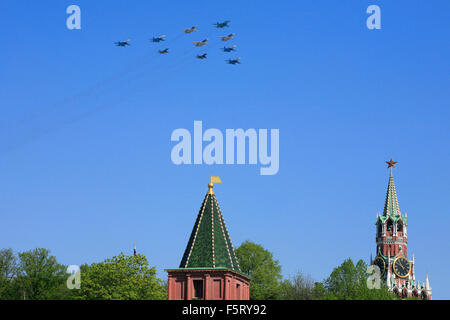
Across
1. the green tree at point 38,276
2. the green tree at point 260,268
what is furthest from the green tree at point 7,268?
the green tree at point 260,268

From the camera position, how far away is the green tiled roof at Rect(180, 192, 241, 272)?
78.9 meters

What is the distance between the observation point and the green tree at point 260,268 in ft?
524

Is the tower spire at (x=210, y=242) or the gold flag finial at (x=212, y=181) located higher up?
the gold flag finial at (x=212, y=181)

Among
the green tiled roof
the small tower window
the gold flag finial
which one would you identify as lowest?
the small tower window

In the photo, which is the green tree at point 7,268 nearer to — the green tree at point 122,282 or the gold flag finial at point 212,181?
the green tree at point 122,282

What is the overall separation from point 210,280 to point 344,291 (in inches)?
3161

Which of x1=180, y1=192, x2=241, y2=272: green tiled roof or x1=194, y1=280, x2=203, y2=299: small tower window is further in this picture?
x1=180, y1=192, x2=241, y2=272: green tiled roof

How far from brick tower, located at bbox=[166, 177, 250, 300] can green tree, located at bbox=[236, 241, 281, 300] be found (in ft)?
254

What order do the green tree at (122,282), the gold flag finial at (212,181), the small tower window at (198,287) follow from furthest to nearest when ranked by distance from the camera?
1. the green tree at (122,282)
2. the gold flag finial at (212,181)
3. the small tower window at (198,287)

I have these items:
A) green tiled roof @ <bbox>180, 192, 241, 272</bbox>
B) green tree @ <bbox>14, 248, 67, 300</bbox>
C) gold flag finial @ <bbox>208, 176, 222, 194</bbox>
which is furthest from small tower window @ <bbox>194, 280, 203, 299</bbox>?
green tree @ <bbox>14, 248, 67, 300</bbox>

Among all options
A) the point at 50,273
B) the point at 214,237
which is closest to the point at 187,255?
the point at 214,237

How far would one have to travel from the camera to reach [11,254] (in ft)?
502

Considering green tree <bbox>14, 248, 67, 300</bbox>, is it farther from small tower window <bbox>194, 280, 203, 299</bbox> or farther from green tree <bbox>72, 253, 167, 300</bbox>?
small tower window <bbox>194, 280, 203, 299</bbox>
